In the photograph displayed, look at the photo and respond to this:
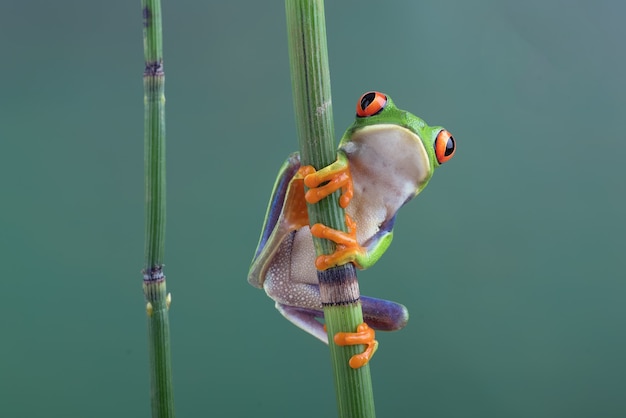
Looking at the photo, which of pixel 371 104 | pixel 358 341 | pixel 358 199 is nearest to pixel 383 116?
pixel 371 104

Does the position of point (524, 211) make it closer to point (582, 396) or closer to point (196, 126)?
point (582, 396)

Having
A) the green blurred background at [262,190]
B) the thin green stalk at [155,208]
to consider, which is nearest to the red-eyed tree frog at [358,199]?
the thin green stalk at [155,208]

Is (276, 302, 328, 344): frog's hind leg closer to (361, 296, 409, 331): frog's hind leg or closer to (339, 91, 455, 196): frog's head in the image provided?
(361, 296, 409, 331): frog's hind leg

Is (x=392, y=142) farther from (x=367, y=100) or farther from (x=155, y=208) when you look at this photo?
(x=155, y=208)

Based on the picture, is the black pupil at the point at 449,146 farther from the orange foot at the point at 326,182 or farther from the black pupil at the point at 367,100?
the orange foot at the point at 326,182

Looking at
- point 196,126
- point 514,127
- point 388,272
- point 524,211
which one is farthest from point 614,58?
point 196,126

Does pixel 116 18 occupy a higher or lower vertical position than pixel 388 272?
higher
